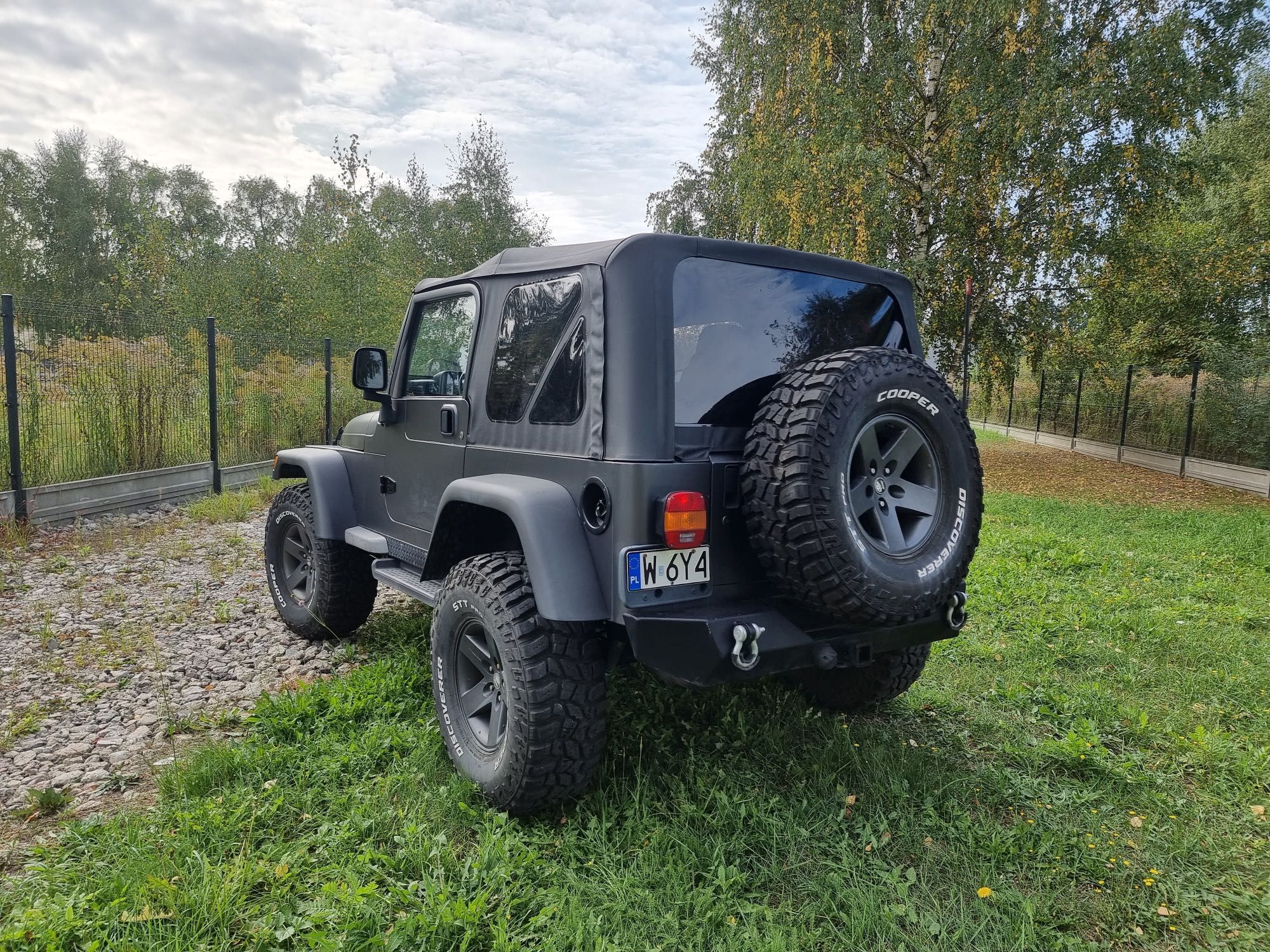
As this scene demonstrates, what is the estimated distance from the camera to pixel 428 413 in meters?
3.49

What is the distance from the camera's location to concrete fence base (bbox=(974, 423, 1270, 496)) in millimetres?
11000

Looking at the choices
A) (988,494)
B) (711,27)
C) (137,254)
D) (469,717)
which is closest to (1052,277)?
(988,494)

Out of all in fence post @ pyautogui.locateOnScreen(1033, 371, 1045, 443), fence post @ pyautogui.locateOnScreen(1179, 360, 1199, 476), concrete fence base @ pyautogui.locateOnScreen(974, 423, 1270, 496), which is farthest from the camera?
fence post @ pyautogui.locateOnScreen(1033, 371, 1045, 443)

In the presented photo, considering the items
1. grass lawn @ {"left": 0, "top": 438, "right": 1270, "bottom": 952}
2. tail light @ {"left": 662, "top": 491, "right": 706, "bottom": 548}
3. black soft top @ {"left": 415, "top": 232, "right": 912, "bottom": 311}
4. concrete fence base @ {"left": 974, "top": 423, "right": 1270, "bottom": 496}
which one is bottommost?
grass lawn @ {"left": 0, "top": 438, "right": 1270, "bottom": 952}

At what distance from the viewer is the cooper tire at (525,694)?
241cm

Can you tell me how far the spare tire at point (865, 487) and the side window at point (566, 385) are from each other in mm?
626

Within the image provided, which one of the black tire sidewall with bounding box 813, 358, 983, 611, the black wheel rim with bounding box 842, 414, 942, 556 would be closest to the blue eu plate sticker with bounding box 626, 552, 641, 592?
the black tire sidewall with bounding box 813, 358, 983, 611

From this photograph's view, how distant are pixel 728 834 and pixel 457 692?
1.13 m

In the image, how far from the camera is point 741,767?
115 inches

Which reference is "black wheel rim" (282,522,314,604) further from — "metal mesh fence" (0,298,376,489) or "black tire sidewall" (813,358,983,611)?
"metal mesh fence" (0,298,376,489)

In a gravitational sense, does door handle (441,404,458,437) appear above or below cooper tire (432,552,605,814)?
above

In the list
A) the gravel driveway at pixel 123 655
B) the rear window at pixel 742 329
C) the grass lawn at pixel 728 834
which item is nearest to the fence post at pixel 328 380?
the gravel driveway at pixel 123 655

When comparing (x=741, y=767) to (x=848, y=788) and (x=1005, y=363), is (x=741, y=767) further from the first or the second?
(x=1005, y=363)

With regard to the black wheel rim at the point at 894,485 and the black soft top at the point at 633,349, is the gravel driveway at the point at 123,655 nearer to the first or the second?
the black soft top at the point at 633,349
